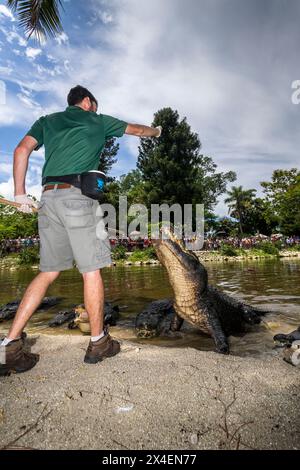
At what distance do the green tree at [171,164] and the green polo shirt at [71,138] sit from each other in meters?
31.2

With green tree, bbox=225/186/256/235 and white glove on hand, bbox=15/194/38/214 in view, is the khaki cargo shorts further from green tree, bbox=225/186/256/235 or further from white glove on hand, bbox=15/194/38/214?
green tree, bbox=225/186/256/235

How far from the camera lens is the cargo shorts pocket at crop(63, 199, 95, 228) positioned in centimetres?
229

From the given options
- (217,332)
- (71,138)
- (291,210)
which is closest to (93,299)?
(71,138)

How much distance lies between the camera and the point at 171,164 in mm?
34156

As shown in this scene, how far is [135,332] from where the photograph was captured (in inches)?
171

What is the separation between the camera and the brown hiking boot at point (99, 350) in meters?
2.19

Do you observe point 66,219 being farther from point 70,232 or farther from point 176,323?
point 176,323

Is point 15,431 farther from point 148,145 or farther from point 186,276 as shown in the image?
point 148,145

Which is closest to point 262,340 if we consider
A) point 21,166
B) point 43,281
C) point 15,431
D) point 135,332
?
point 135,332

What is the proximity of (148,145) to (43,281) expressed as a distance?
123 ft

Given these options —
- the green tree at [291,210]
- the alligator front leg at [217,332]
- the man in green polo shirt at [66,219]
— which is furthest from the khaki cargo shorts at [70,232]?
the green tree at [291,210]

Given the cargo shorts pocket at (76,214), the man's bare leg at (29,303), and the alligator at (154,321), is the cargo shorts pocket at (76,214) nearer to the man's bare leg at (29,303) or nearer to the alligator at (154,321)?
the man's bare leg at (29,303)

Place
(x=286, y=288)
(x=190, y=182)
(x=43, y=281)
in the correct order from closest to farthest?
(x=43, y=281) < (x=286, y=288) < (x=190, y=182)

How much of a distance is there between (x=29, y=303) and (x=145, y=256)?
2081 cm
